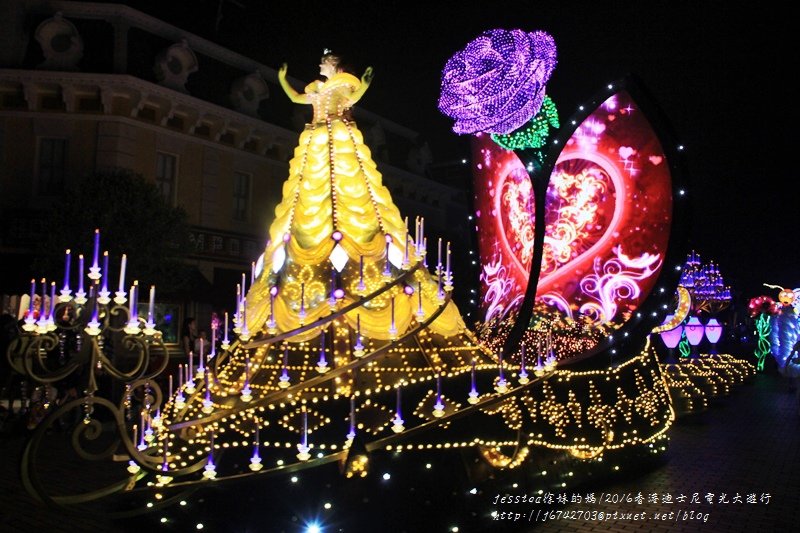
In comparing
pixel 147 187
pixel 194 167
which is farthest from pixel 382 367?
pixel 194 167

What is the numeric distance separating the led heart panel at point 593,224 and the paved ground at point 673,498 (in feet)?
5.71

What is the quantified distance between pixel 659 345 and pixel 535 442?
18784 mm

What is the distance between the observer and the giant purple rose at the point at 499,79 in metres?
6.24

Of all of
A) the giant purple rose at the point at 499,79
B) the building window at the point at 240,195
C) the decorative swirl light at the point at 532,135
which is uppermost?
the building window at the point at 240,195

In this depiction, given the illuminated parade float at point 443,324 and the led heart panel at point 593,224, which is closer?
the illuminated parade float at point 443,324

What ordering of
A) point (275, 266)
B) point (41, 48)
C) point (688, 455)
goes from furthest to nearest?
point (41, 48), point (688, 455), point (275, 266)

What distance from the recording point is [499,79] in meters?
6.32

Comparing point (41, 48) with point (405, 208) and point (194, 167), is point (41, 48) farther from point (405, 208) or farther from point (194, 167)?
point (405, 208)

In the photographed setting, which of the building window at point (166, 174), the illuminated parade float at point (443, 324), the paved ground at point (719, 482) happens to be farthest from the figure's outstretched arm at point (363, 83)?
the building window at point (166, 174)

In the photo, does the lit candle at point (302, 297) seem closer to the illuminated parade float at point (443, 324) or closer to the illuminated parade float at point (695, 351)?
the illuminated parade float at point (443, 324)

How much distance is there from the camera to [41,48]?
16859 mm

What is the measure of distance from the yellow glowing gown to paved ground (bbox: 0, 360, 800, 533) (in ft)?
5.27

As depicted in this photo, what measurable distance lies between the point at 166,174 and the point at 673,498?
15.7 m

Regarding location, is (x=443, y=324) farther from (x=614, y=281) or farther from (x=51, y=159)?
(x=51, y=159)
